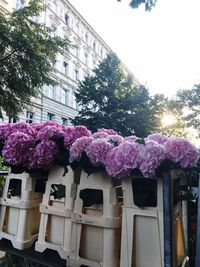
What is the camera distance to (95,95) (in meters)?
17.2

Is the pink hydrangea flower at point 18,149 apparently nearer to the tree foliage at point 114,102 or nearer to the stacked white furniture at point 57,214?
the stacked white furniture at point 57,214

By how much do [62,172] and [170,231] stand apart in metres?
0.62

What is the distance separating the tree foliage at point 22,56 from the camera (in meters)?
8.60

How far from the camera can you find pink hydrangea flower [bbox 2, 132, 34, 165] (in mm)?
1441

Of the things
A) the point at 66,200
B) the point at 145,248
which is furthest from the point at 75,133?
the point at 145,248

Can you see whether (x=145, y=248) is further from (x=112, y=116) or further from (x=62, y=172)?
(x=112, y=116)

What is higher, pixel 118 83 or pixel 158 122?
pixel 118 83

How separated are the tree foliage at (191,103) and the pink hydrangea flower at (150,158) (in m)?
17.5

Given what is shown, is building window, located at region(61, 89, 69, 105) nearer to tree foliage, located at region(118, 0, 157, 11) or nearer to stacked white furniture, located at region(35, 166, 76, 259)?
tree foliage, located at region(118, 0, 157, 11)

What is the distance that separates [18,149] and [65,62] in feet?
76.1

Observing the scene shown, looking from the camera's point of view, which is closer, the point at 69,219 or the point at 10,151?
the point at 69,219

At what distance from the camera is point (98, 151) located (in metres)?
1.23

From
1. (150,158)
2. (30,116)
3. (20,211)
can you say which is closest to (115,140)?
(150,158)

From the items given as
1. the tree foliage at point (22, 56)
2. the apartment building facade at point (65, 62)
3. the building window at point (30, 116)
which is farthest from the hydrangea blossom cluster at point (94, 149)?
the building window at point (30, 116)
